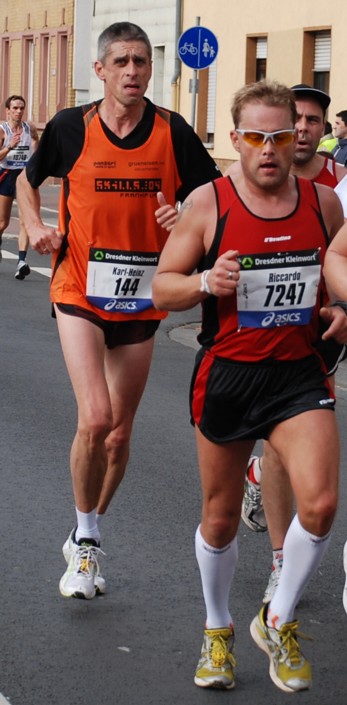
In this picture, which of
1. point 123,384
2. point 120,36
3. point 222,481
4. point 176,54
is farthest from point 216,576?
point 176,54

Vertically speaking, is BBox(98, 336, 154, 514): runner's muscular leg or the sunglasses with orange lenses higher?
the sunglasses with orange lenses

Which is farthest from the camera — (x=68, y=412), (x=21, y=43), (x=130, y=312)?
(x=21, y=43)

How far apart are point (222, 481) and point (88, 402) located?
1011 mm

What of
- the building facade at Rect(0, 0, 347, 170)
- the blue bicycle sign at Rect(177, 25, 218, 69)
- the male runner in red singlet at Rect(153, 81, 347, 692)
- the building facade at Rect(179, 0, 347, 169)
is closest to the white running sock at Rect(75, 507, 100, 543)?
the male runner in red singlet at Rect(153, 81, 347, 692)

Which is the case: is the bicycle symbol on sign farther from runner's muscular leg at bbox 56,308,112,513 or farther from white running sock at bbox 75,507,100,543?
white running sock at bbox 75,507,100,543

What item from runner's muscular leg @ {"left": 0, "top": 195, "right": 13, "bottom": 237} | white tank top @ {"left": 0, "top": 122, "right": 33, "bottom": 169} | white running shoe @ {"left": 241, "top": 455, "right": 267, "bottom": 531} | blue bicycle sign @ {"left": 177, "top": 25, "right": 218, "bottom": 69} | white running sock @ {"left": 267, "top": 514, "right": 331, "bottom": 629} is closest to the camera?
white running sock @ {"left": 267, "top": 514, "right": 331, "bottom": 629}

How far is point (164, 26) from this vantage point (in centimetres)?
3419

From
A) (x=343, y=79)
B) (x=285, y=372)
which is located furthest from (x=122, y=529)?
(x=343, y=79)

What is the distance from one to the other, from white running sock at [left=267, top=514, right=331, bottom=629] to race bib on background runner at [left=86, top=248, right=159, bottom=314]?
1521mm

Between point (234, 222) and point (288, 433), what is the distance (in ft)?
2.19

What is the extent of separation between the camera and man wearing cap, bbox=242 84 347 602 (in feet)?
19.2

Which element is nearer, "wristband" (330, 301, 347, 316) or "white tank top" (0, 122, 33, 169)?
"wristband" (330, 301, 347, 316)

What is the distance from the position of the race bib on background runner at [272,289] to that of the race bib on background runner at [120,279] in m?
1.23

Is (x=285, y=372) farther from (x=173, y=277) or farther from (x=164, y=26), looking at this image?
(x=164, y=26)
